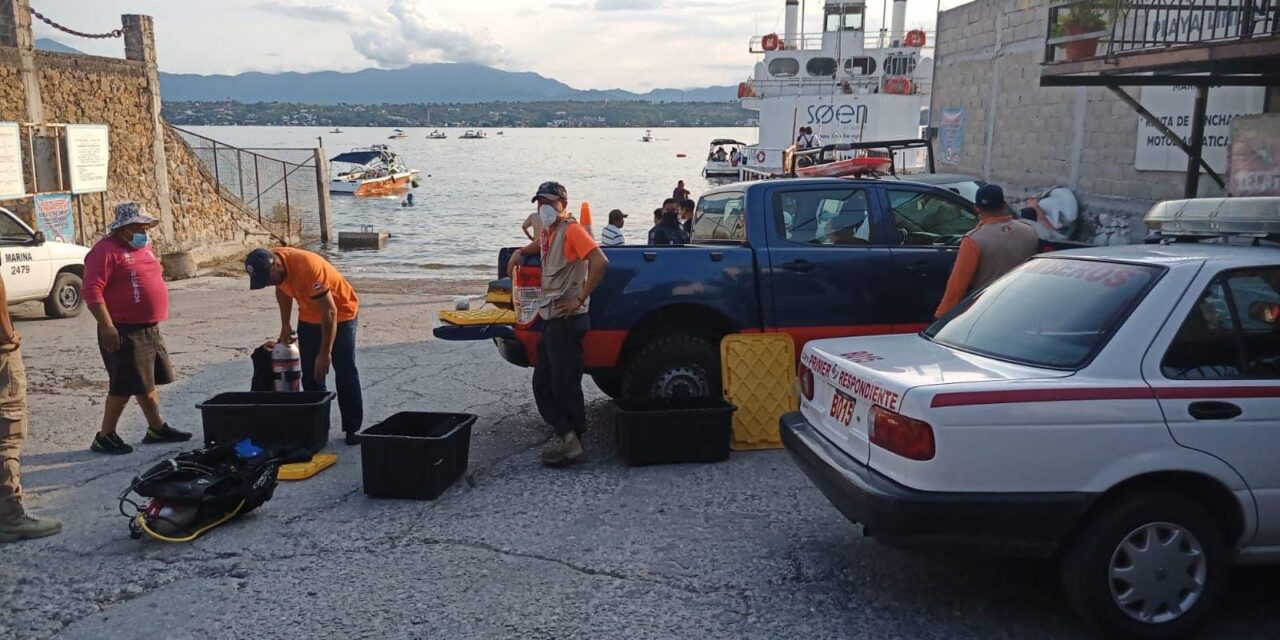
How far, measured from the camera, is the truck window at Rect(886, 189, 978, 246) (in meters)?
6.95

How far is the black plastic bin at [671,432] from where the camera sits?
5.85 metres

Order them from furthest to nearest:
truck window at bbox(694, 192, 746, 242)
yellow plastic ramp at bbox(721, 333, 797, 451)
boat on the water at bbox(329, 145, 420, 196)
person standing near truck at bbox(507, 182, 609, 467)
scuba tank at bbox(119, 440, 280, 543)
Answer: boat on the water at bbox(329, 145, 420, 196), truck window at bbox(694, 192, 746, 242), yellow plastic ramp at bbox(721, 333, 797, 451), person standing near truck at bbox(507, 182, 609, 467), scuba tank at bbox(119, 440, 280, 543)

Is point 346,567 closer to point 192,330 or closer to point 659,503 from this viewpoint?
point 659,503

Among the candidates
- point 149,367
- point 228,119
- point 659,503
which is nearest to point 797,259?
point 659,503

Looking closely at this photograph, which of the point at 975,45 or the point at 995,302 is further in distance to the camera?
the point at 975,45

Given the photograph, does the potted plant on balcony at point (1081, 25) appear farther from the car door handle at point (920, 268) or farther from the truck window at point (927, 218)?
the car door handle at point (920, 268)

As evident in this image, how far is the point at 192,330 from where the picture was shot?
37.0ft

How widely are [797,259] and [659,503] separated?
7.30 feet

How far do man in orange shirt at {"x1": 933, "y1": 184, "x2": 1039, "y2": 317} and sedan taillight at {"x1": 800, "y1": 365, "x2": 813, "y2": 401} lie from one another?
163 centimetres

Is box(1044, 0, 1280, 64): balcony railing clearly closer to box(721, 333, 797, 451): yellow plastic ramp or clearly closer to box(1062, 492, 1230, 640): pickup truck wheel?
box(721, 333, 797, 451): yellow plastic ramp

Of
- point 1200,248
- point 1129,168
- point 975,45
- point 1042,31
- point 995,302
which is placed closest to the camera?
point 1200,248

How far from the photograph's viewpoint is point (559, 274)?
5.78m

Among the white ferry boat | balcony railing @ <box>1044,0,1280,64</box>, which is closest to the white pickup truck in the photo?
balcony railing @ <box>1044,0,1280,64</box>

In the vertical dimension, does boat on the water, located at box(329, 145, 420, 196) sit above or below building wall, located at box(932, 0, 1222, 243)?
below
